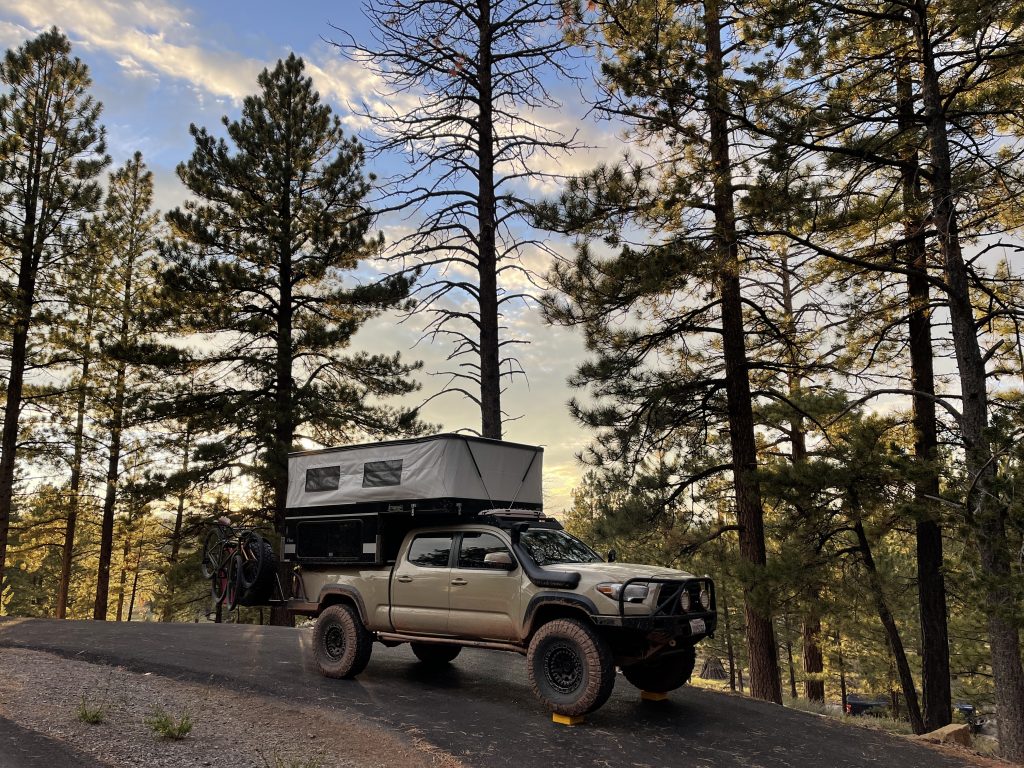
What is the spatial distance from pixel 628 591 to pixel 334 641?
181 inches

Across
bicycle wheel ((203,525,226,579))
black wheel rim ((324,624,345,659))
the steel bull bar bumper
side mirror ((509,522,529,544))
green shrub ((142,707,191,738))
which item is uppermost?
side mirror ((509,522,529,544))

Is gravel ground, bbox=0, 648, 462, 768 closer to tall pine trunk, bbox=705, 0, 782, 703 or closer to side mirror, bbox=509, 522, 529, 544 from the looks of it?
side mirror, bbox=509, 522, 529, 544

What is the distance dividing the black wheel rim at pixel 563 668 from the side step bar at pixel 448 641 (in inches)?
18.3

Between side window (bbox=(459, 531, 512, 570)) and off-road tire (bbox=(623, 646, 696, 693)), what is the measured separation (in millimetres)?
2093

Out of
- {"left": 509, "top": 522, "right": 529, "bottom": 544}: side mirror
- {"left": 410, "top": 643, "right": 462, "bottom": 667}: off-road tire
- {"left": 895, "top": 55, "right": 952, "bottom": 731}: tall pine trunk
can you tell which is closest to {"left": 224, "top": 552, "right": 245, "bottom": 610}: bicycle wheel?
{"left": 410, "top": 643, "right": 462, "bottom": 667}: off-road tire

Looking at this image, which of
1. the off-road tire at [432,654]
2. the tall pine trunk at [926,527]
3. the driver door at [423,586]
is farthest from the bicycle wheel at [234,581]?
the tall pine trunk at [926,527]

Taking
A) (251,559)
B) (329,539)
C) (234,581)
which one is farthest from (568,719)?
(234,581)

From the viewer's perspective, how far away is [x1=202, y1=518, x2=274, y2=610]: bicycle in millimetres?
9828

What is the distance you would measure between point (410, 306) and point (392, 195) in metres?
2.63

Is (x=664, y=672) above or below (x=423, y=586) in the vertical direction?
below

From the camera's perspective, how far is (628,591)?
23.1 feet

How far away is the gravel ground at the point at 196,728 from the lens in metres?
5.82

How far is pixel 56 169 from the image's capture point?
70.1 ft

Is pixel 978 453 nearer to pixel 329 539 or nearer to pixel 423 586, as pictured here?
pixel 423 586
